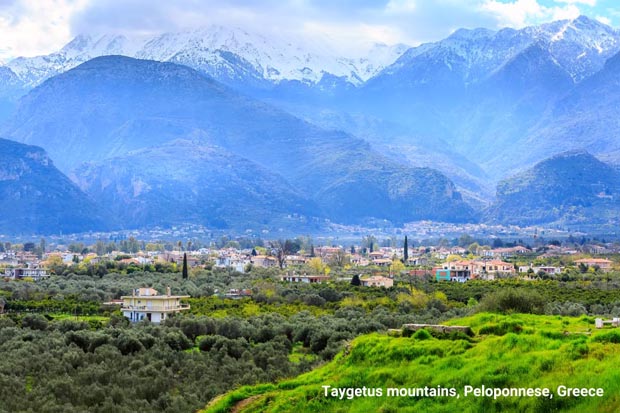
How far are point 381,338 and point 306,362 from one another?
18107 millimetres

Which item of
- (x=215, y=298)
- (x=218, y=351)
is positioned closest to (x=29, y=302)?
(x=215, y=298)

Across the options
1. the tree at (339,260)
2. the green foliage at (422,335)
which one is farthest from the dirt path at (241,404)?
the tree at (339,260)

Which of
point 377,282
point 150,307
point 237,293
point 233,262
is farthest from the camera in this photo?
point 233,262

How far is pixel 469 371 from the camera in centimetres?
Answer: 1686

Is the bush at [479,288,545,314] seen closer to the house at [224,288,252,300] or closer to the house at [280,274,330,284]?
the house at [224,288,252,300]

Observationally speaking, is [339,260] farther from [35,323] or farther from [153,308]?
[35,323]

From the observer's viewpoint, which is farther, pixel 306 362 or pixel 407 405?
pixel 306 362

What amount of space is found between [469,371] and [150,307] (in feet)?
156

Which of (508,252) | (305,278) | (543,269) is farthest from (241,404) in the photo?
(508,252)

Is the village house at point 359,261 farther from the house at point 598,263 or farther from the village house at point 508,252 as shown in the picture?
the house at point 598,263

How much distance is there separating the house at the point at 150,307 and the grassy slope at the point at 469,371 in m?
40.0

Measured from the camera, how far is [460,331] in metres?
20.9

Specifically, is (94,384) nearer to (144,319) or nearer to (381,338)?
(381,338)

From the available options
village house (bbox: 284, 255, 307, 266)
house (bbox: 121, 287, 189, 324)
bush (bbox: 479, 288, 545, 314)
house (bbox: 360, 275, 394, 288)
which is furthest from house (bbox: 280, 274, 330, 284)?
bush (bbox: 479, 288, 545, 314)
